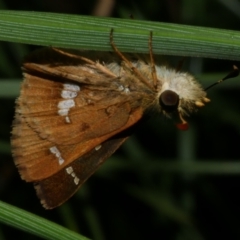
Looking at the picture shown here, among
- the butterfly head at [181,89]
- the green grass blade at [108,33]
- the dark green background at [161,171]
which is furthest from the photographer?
the dark green background at [161,171]

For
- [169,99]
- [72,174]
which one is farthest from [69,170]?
[169,99]

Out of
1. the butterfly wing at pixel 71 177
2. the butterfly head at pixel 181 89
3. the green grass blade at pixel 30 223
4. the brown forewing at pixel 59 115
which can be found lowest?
the green grass blade at pixel 30 223

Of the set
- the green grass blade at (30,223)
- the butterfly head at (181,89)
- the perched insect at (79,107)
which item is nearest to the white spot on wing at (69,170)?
the perched insect at (79,107)

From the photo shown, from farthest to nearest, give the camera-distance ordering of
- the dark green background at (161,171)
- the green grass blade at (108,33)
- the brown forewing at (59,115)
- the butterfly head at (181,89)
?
the dark green background at (161,171)
the butterfly head at (181,89)
the brown forewing at (59,115)
the green grass blade at (108,33)

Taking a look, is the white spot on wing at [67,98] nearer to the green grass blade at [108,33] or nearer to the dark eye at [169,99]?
the dark eye at [169,99]

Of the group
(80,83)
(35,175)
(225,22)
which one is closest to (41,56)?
(80,83)

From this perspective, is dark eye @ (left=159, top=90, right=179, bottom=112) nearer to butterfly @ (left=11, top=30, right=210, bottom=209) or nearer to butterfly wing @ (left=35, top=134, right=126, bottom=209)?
butterfly @ (left=11, top=30, right=210, bottom=209)

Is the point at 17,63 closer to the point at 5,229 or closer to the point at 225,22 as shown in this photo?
the point at 5,229
